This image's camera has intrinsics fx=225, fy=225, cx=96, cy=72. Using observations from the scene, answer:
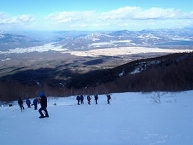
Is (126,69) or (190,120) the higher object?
(126,69)

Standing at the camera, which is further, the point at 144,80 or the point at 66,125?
the point at 144,80

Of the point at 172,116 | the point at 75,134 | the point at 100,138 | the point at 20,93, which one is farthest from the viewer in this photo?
the point at 20,93

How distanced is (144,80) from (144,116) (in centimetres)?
3060

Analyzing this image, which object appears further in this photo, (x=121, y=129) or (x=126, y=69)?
(x=126, y=69)

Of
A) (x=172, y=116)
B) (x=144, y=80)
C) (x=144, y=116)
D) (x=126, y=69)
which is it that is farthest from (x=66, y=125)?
(x=126, y=69)

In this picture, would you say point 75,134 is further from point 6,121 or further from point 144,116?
point 6,121

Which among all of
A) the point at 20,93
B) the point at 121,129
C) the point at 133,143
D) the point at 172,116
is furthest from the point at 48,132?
the point at 20,93

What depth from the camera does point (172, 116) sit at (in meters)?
11.1

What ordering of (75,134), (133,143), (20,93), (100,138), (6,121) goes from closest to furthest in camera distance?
(133,143), (100,138), (75,134), (6,121), (20,93)

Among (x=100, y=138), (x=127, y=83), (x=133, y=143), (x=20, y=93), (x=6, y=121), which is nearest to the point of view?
(x=133, y=143)

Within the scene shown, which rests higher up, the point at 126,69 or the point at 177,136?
the point at 126,69

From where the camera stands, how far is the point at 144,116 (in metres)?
11.7

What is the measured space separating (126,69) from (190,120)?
4792 cm

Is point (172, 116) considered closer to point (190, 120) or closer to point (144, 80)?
point (190, 120)
